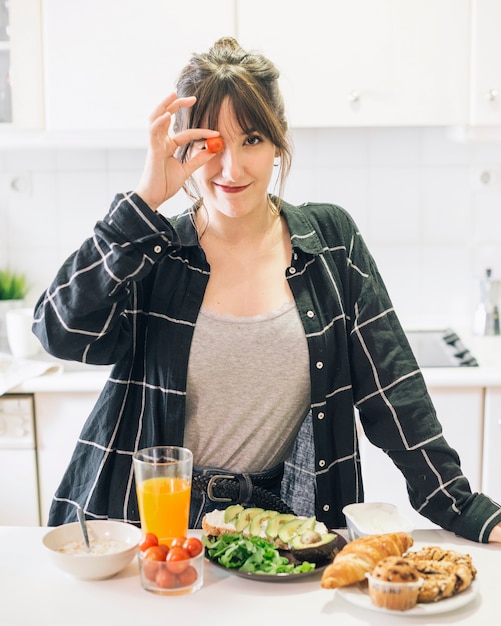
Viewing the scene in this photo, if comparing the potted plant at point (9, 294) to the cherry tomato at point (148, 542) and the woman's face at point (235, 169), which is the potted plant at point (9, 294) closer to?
the woman's face at point (235, 169)

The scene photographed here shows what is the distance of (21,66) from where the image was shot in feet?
8.02

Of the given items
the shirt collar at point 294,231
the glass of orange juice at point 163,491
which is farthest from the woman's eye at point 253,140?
the glass of orange juice at point 163,491

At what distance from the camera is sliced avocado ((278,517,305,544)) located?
1214mm

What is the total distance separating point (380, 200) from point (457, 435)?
0.84 m

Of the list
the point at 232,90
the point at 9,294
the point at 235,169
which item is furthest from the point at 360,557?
the point at 9,294

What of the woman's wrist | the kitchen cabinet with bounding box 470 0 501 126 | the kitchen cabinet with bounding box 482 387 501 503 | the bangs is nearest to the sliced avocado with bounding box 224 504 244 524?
the woman's wrist

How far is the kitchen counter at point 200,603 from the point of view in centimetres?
107

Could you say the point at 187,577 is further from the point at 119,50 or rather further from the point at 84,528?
the point at 119,50

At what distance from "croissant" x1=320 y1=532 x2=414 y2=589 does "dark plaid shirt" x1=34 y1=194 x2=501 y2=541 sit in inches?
9.0

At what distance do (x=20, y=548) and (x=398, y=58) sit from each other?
165 centimetres

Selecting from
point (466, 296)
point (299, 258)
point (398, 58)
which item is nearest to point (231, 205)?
point (299, 258)

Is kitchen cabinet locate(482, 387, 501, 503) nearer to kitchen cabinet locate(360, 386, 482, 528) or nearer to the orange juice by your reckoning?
kitchen cabinet locate(360, 386, 482, 528)

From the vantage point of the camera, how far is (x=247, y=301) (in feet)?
5.06

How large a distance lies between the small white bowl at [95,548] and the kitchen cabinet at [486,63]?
1629 mm
